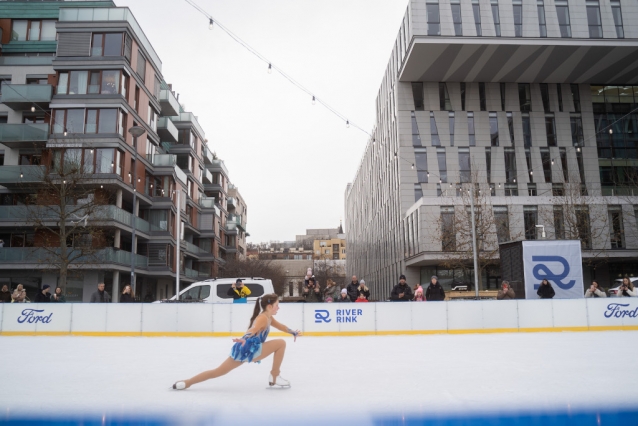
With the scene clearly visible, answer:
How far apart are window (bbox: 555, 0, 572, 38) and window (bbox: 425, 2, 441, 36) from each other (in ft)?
32.4

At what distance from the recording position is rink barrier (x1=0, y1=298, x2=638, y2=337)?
17922 mm

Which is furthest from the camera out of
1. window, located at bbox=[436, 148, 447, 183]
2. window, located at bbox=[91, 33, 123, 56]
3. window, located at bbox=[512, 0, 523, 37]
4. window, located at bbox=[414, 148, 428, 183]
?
window, located at bbox=[414, 148, 428, 183]

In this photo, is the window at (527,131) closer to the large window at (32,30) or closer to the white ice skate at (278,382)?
the large window at (32,30)

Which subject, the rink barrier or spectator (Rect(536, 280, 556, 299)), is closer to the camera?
the rink barrier

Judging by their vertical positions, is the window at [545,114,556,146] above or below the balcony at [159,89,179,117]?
below

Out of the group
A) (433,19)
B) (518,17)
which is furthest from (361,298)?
(518,17)

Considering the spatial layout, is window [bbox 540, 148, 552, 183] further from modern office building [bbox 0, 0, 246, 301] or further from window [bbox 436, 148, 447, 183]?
modern office building [bbox 0, 0, 246, 301]

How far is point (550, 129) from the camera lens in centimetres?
4934

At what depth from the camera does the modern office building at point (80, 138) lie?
1315 inches

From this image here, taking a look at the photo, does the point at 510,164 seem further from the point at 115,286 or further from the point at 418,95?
the point at 115,286

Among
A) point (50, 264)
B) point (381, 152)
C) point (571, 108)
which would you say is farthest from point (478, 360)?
point (381, 152)

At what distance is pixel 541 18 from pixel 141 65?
103 ft

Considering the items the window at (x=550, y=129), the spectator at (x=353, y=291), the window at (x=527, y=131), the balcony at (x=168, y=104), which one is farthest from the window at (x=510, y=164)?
the spectator at (x=353, y=291)

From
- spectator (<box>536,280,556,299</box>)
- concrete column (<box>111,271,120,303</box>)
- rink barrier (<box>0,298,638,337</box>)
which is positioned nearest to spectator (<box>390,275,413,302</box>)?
rink barrier (<box>0,298,638,337</box>)
